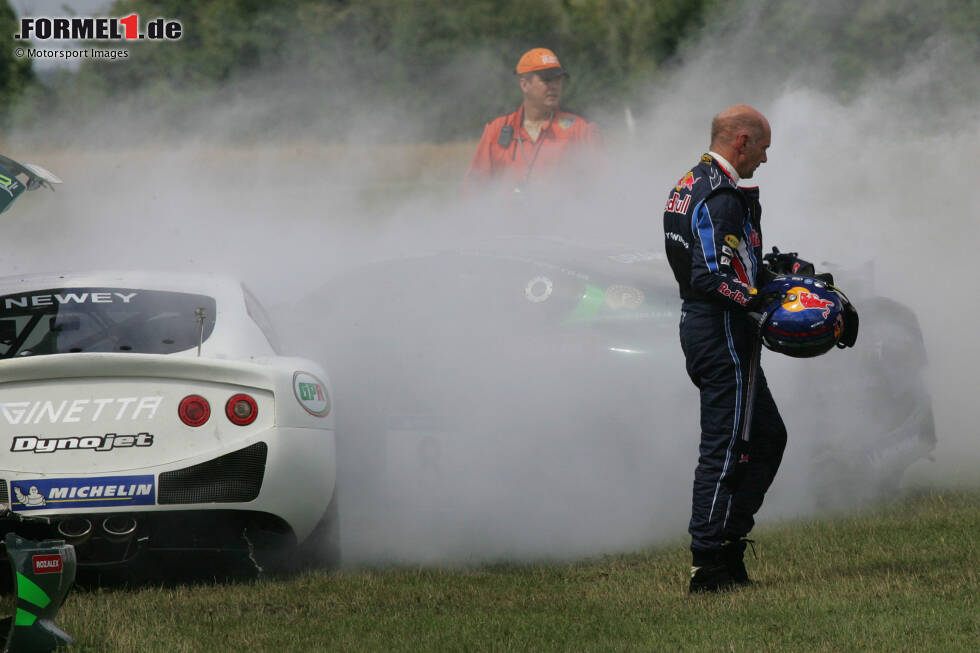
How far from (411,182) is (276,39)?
744 cm

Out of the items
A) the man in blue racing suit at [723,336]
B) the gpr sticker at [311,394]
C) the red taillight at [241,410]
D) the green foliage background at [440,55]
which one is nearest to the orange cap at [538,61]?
the man in blue racing suit at [723,336]

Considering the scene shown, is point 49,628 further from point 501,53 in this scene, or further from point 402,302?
point 501,53

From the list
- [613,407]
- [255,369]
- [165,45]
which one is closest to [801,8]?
[165,45]

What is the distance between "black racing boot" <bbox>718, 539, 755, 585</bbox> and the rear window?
2104 millimetres

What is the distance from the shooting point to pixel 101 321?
536 cm

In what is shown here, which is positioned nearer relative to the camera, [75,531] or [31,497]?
[31,497]

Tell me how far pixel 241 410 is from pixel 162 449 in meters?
0.31

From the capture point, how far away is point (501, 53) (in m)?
26.5

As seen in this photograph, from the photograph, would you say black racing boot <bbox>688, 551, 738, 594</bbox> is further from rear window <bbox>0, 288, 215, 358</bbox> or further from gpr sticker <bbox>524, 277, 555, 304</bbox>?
gpr sticker <bbox>524, 277, 555, 304</bbox>

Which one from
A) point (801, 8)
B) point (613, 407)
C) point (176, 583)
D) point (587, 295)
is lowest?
point (176, 583)

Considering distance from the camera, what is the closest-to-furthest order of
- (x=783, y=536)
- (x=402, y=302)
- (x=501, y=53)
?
(x=783, y=536)
(x=402, y=302)
(x=501, y=53)

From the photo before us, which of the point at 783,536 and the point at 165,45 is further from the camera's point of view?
the point at 165,45

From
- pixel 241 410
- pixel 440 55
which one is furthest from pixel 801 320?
pixel 440 55

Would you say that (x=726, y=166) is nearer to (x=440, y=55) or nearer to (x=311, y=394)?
(x=311, y=394)
